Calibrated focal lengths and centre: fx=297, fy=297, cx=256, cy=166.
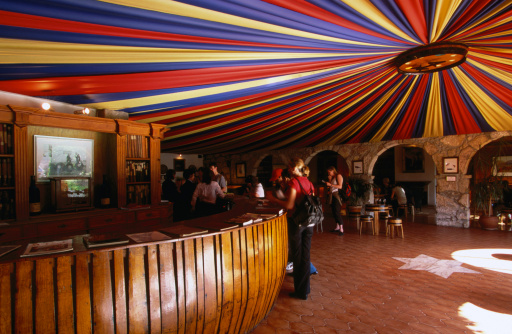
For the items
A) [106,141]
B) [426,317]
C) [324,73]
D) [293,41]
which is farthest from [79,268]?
[324,73]

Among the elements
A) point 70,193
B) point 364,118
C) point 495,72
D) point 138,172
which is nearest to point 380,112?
point 364,118

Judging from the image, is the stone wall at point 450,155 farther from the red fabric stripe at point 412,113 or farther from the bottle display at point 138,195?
the bottle display at point 138,195

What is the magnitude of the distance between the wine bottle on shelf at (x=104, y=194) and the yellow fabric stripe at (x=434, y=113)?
17.8 feet

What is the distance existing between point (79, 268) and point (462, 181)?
9177mm

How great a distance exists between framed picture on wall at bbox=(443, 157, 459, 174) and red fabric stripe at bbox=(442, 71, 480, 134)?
2.56ft

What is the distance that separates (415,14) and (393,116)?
4.52m

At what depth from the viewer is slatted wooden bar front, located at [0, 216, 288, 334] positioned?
160 cm

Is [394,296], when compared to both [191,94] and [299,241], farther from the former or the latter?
[191,94]

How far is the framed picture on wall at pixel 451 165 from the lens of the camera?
8.12 m

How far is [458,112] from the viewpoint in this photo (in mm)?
6672

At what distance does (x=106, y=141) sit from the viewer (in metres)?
4.73

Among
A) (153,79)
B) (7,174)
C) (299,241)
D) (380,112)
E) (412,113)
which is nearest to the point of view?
(299,241)

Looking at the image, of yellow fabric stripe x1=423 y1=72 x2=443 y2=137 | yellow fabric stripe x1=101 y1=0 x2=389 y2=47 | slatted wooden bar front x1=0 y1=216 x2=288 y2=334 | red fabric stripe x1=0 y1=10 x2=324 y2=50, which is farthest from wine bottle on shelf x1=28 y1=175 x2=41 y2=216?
yellow fabric stripe x1=423 y1=72 x2=443 y2=137

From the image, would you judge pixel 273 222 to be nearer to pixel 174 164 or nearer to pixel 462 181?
pixel 462 181
